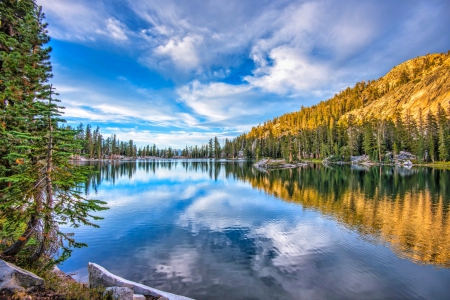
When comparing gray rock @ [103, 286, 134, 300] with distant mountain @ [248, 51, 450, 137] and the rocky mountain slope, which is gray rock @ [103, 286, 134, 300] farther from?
distant mountain @ [248, 51, 450, 137]

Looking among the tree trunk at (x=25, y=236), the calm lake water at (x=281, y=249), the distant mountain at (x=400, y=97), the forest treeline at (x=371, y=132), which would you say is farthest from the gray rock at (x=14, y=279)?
the distant mountain at (x=400, y=97)

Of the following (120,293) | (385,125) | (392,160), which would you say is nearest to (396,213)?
(120,293)

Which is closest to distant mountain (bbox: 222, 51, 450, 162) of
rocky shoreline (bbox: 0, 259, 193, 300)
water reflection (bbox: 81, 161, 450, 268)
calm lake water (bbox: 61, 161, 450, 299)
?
water reflection (bbox: 81, 161, 450, 268)

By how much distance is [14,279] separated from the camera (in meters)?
6.44

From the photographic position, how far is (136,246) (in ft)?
51.9

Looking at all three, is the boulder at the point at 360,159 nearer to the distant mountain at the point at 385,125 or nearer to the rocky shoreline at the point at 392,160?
the rocky shoreline at the point at 392,160

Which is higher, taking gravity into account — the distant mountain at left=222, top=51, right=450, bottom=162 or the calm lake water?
the distant mountain at left=222, top=51, right=450, bottom=162

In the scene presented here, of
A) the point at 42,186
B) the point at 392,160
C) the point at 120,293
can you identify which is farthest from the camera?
the point at 392,160

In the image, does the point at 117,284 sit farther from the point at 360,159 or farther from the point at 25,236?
the point at 360,159

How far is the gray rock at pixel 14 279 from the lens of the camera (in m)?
6.24

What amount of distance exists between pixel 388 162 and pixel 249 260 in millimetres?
105966

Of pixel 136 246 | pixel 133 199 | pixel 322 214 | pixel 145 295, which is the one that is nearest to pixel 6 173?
pixel 136 246

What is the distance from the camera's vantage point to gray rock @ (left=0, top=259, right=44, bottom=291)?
20.5 feet

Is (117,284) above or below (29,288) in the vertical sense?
below
